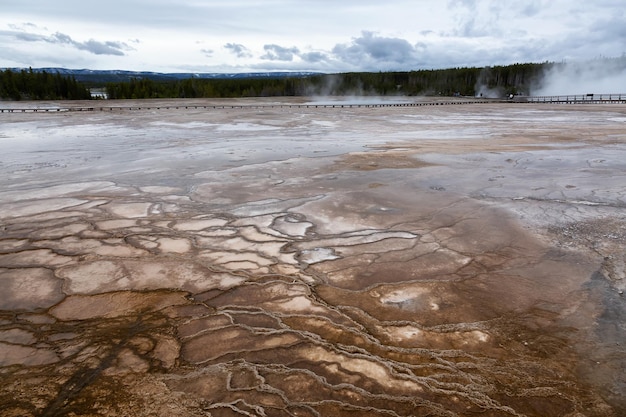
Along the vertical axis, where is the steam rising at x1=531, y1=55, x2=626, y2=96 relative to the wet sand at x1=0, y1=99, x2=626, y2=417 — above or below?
above

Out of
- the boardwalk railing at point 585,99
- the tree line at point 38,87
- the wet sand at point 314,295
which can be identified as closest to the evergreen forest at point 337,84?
the tree line at point 38,87

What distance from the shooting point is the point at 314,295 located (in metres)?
4.01

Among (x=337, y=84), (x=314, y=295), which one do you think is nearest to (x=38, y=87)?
(x=337, y=84)

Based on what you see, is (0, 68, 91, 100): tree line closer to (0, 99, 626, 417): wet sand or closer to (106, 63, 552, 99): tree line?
(106, 63, 552, 99): tree line

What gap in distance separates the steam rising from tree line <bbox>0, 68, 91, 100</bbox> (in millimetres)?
71834

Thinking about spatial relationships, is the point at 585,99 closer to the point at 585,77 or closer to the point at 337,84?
the point at 585,77

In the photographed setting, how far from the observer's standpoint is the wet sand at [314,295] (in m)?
2.76

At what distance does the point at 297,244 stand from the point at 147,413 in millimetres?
2886

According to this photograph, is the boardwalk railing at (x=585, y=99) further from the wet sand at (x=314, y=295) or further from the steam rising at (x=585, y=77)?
the wet sand at (x=314, y=295)

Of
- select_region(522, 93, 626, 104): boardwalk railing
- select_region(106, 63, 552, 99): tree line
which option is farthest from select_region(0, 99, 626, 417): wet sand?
select_region(106, 63, 552, 99): tree line

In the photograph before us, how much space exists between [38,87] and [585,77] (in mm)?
88050

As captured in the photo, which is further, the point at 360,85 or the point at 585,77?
the point at 360,85

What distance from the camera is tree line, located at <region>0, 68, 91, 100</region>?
58062mm

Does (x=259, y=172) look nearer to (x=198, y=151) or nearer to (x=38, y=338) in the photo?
(x=198, y=151)
